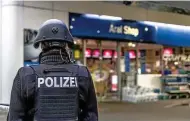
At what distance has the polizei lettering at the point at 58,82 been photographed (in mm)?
2822

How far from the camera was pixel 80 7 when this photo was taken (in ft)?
47.6

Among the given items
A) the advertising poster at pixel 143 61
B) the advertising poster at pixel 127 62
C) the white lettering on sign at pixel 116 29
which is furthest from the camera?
the advertising poster at pixel 143 61

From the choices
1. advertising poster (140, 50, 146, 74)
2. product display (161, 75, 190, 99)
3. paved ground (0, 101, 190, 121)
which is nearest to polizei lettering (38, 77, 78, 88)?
paved ground (0, 101, 190, 121)

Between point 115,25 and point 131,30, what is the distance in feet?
2.81

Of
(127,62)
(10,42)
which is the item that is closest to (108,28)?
(127,62)

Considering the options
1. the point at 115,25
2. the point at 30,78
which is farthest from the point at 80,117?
the point at 115,25

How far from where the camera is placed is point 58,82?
112 inches

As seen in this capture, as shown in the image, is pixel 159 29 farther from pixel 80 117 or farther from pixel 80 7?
pixel 80 117

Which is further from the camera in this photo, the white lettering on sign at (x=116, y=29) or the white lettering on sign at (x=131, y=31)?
the white lettering on sign at (x=131, y=31)

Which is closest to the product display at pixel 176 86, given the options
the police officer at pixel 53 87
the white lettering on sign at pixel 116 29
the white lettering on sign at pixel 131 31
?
the white lettering on sign at pixel 131 31

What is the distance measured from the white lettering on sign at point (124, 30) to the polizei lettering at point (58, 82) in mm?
12876

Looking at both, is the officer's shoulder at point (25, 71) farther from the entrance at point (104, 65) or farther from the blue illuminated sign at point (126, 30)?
the entrance at point (104, 65)

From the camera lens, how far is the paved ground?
472 inches

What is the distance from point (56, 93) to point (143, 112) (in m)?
11.0
